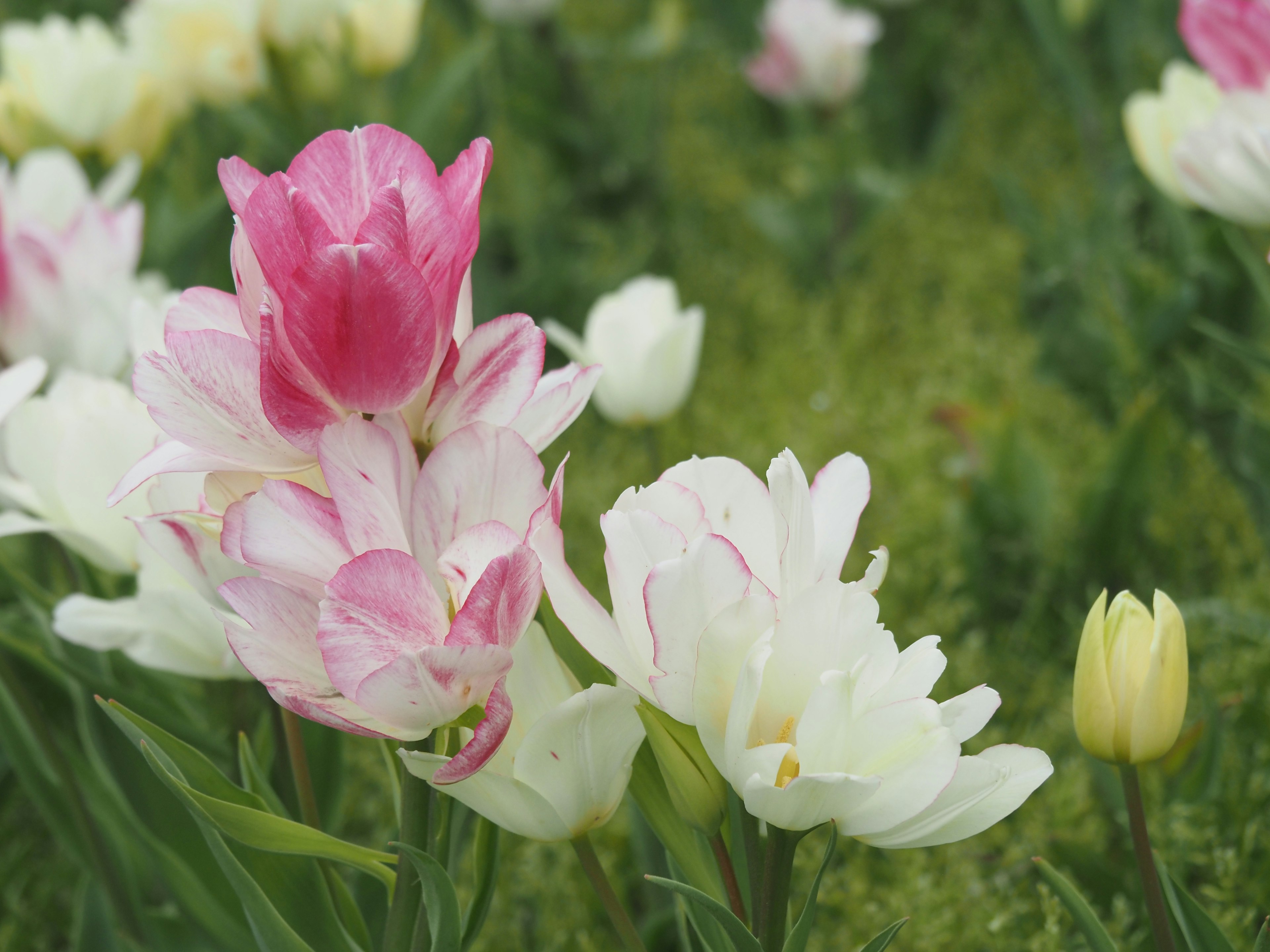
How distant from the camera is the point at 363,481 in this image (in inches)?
13.2

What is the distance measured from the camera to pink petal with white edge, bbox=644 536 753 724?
13.2 inches

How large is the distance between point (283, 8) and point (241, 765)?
3.12 feet

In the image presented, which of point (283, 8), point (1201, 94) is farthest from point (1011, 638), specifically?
point (283, 8)

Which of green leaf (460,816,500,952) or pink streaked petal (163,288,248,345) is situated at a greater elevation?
pink streaked petal (163,288,248,345)

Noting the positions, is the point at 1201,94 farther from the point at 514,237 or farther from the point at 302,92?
the point at 514,237

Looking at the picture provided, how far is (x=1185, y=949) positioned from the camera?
20.7 inches

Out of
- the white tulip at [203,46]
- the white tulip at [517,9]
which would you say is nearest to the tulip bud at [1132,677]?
the white tulip at [203,46]

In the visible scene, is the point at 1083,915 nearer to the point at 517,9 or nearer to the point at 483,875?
the point at 483,875

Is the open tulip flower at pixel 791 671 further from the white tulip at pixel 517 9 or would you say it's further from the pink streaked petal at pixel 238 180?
the white tulip at pixel 517 9

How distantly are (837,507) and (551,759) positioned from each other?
12 cm

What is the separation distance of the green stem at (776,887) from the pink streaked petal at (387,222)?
0.22 m

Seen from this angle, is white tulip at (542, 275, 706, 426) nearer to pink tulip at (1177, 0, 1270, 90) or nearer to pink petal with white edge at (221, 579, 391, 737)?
pink tulip at (1177, 0, 1270, 90)

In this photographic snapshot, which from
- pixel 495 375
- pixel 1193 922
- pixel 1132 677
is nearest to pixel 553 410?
pixel 495 375

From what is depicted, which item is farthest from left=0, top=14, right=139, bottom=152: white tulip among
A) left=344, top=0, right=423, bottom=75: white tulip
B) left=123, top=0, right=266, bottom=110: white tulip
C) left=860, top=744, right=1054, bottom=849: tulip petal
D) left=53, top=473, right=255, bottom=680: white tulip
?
left=860, top=744, right=1054, bottom=849: tulip petal
